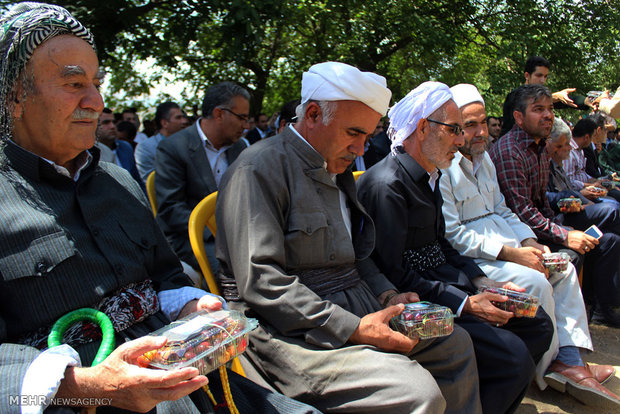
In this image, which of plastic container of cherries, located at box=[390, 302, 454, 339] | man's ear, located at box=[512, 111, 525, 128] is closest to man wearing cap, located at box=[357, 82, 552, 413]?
plastic container of cherries, located at box=[390, 302, 454, 339]

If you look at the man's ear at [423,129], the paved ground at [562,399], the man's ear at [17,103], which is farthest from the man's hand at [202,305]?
the paved ground at [562,399]

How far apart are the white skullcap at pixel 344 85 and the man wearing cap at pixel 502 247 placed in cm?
120

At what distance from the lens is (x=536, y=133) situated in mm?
4086

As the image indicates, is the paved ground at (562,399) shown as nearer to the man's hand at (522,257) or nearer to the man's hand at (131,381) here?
the man's hand at (522,257)

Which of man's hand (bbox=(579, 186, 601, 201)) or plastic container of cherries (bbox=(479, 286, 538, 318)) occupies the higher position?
plastic container of cherries (bbox=(479, 286, 538, 318))

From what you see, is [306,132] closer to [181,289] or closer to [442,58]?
[181,289]

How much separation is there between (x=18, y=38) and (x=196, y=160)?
220 centimetres

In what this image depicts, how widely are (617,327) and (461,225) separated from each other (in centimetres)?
224

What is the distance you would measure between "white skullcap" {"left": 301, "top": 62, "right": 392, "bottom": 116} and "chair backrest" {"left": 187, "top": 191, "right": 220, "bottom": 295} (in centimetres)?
78

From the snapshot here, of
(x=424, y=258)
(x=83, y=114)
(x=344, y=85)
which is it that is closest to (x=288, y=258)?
(x=344, y=85)

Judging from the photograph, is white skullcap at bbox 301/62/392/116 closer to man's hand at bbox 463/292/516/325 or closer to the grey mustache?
the grey mustache

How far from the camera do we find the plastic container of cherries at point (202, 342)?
1.28m

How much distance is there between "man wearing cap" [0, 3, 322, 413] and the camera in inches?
48.7

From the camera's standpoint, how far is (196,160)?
368 cm
